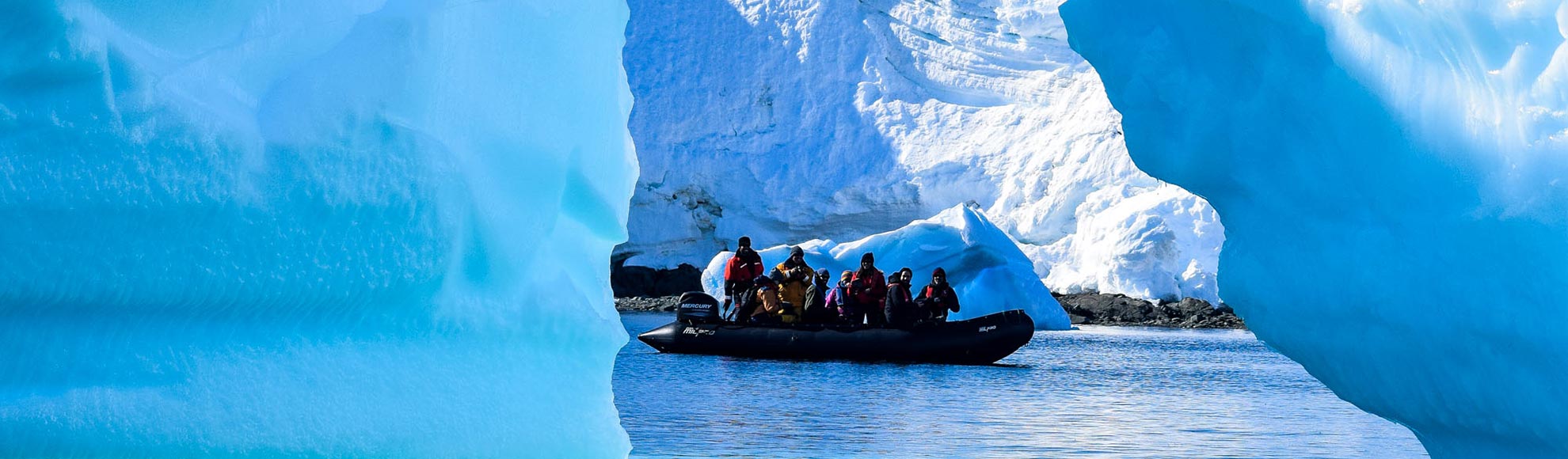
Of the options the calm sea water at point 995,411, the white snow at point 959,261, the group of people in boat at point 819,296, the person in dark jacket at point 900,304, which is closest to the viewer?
the calm sea water at point 995,411

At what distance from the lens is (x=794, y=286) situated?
1597cm

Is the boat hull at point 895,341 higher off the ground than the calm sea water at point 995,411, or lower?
higher

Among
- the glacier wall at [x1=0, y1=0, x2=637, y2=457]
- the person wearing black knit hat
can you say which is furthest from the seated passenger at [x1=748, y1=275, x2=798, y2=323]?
the glacier wall at [x1=0, y1=0, x2=637, y2=457]

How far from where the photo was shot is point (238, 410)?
454 cm

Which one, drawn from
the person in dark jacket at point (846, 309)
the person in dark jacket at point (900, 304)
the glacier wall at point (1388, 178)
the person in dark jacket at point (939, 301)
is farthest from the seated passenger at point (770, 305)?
the glacier wall at point (1388, 178)

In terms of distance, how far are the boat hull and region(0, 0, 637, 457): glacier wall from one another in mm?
10187

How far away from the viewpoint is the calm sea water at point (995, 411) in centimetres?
773

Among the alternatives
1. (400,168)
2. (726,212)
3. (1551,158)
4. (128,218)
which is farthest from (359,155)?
(726,212)

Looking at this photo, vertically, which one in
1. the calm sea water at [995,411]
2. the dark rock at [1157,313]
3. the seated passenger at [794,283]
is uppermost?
the dark rock at [1157,313]

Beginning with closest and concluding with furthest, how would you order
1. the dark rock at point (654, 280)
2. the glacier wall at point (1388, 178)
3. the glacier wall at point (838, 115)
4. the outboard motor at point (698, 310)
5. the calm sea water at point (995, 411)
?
1. the glacier wall at point (1388, 178)
2. the calm sea water at point (995, 411)
3. the outboard motor at point (698, 310)
4. the glacier wall at point (838, 115)
5. the dark rock at point (654, 280)

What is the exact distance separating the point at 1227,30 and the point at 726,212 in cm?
2853

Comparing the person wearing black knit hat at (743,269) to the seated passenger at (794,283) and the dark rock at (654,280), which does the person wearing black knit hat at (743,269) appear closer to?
the seated passenger at (794,283)

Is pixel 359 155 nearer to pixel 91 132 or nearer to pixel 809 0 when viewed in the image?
pixel 91 132

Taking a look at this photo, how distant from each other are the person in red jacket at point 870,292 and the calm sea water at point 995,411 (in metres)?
0.76
